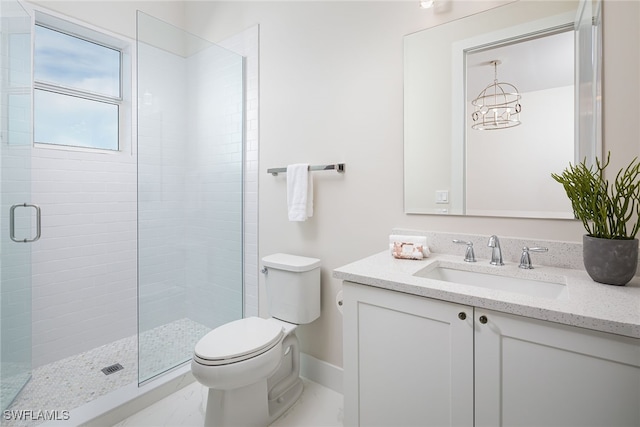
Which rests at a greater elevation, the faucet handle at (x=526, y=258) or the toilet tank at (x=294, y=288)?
the faucet handle at (x=526, y=258)

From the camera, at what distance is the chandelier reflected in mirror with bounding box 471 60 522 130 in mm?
1367

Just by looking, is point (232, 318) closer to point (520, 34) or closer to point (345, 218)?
point (345, 218)

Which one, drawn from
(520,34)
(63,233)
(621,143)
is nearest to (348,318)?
(621,143)

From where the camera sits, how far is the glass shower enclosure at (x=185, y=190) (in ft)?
6.14

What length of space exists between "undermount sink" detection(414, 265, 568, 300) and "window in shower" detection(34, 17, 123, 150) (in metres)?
2.43

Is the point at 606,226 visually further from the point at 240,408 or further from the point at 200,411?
the point at 200,411

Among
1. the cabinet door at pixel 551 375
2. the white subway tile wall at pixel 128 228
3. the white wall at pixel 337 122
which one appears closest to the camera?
the cabinet door at pixel 551 375

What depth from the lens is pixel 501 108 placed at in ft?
4.55

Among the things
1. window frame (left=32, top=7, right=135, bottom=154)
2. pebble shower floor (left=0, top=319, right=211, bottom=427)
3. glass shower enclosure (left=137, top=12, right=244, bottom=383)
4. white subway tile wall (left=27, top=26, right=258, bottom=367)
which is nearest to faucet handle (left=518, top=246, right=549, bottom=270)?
white subway tile wall (left=27, top=26, right=258, bottom=367)

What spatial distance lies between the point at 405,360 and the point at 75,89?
272cm

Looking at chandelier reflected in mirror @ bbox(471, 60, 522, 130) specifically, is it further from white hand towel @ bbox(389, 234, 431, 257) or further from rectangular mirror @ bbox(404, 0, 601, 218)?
white hand towel @ bbox(389, 234, 431, 257)

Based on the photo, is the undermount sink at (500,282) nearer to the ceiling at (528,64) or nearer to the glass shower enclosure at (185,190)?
the ceiling at (528,64)

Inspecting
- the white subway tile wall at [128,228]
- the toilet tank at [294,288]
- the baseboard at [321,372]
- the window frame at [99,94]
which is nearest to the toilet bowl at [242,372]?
the toilet tank at [294,288]

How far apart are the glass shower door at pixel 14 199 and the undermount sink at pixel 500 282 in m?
2.10
